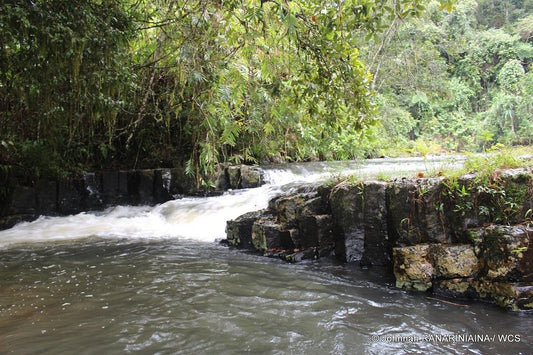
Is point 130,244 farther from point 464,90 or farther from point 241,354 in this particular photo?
point 464,90

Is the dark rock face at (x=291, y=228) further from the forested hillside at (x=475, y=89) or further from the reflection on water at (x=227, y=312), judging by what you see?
the forested hillside at (x=475, y=89)

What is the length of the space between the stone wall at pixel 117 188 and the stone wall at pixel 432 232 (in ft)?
13.2

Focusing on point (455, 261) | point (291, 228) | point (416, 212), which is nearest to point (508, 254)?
point (455, 261)

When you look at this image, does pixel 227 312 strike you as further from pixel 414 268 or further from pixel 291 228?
pixel 291 228

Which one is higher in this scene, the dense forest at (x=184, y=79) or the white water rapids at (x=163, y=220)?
the dense forest at (x=184, y=79)

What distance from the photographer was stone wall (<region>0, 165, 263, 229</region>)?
8.66m

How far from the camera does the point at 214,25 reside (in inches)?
169

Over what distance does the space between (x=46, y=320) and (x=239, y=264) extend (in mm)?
2316

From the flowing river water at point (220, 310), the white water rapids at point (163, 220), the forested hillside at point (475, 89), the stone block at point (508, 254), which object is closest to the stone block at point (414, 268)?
the flowing river water at point (220, 310)

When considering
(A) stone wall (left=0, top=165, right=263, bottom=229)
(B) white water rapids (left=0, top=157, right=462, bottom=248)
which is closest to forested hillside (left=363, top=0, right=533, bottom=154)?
(A) stone wall (left=0, top=165, right=263, bottom=229)

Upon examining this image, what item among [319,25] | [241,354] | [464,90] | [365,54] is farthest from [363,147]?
[464,90]

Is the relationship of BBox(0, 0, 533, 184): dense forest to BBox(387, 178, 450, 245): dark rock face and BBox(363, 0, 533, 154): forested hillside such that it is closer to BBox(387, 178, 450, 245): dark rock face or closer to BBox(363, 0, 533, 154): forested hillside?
BBox(387, 178, 450, 245): dark rock face

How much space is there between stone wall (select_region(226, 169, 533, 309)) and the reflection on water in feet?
0.88

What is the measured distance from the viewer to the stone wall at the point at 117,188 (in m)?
8.66
